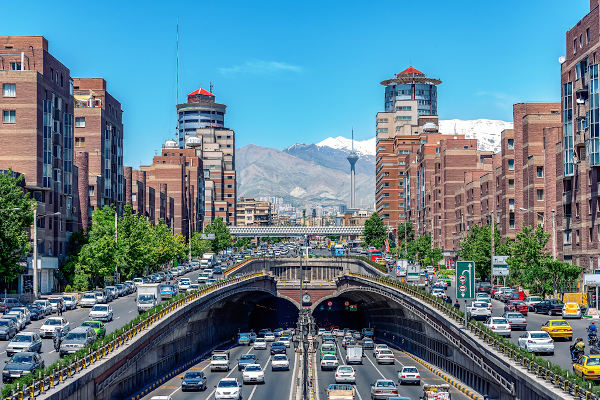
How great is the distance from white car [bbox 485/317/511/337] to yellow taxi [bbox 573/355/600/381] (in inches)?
823

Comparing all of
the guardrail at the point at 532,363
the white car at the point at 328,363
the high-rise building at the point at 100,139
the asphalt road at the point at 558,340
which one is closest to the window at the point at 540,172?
the asphalt road at the point at 558,340

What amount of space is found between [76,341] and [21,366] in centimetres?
1030

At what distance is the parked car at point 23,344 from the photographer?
6087 cm

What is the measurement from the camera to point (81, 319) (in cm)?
8444

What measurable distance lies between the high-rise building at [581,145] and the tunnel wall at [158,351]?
44.4 metres

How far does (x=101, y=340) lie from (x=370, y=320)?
409 ft

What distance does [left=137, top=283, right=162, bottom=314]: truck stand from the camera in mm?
91500

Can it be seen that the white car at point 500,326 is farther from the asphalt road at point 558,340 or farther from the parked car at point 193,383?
the parked car at point 193,383

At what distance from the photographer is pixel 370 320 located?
182375 millimetres

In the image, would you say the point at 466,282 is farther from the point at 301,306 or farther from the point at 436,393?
the point at 301,306

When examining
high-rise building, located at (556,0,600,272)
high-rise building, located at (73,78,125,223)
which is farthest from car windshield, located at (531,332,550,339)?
high-rise building, located at (73,78,125,223)

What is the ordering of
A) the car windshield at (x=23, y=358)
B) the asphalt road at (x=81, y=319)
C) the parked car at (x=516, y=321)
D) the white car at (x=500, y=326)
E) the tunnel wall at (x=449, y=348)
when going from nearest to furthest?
1. the car windshield at (x=23, y=358)
2. the tunnel wall at (x=449, y=348)
3. the asphalt road at (x=81, y=319)
4. the white car at (x=500, y=326)
5. the parked car at (x=516, y=321)

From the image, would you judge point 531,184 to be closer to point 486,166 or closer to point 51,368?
point 486,166

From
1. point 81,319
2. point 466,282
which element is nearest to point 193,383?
point 81,319
